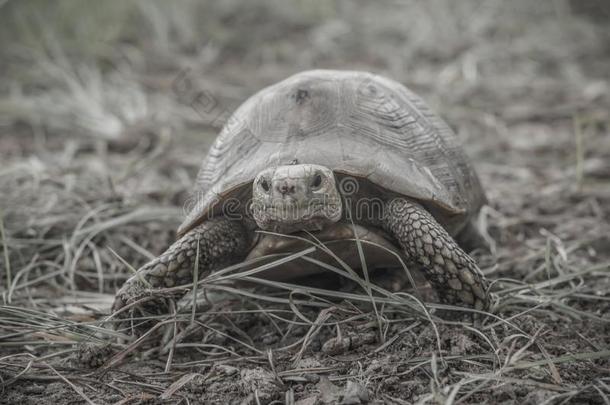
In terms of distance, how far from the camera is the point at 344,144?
7.29 feet

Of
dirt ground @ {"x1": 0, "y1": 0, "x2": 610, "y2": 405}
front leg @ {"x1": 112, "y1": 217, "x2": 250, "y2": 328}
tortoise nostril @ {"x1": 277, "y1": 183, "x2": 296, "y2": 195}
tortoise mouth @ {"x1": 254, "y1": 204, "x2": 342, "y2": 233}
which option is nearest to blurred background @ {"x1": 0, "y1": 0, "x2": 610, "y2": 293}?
dirt ground @ {"x1": 0, "y1": 0, "x2": 610, "y2": 405}

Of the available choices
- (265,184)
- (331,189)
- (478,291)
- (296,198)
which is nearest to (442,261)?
(478,291)

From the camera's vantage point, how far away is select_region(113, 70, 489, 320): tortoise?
6.64ft

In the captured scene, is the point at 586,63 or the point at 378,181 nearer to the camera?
the point at 378,181

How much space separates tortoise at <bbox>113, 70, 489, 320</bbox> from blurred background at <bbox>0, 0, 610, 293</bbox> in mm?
640

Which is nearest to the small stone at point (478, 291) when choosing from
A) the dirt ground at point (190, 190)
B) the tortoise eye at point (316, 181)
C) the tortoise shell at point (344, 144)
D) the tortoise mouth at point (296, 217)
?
the dirt ground at point (190, 190)

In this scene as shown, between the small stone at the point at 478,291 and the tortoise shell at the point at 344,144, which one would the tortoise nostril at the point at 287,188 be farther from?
the small stone at the point at 478,291

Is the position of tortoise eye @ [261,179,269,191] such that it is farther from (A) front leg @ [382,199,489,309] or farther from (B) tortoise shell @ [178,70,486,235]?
(A) front leg @ [382,199,489,309]

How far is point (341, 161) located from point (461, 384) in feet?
3.11

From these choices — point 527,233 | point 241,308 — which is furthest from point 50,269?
point 527,233

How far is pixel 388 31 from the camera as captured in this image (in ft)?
29.2

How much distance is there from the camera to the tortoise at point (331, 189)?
6.64 ft

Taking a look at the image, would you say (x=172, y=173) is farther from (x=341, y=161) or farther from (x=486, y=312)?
(x=486, y=312)

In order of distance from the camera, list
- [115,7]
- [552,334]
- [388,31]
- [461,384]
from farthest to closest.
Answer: [388,31] → [115,7] → [552,334] → [461,384]
